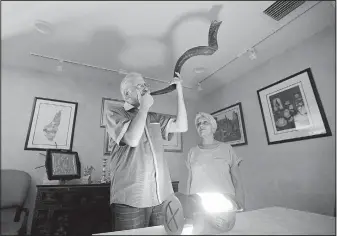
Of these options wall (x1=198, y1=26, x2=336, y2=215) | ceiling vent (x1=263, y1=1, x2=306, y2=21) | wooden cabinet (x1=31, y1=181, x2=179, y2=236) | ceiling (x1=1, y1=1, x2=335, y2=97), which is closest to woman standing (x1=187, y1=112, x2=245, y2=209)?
wall (x1=198, y1=26, x2=336, y2=215)

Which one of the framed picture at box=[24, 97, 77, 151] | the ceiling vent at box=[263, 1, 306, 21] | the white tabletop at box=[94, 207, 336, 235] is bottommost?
Answer: the white tabletop at box=[94, 207, 336, 235]

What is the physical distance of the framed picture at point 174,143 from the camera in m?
0.74

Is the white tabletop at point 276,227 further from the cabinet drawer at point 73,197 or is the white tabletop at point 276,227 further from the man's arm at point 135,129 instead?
the cabinet drawer at point 73,197

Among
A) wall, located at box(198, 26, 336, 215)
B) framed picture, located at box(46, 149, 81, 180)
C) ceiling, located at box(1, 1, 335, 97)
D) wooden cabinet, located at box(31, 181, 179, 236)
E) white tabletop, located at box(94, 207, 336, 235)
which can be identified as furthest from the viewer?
framed picture, located at box(46, 149, 81, 180)

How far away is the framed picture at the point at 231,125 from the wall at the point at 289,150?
0.03m

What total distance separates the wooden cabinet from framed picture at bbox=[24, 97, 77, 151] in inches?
16.1

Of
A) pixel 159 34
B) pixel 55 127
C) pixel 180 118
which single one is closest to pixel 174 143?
pixel 180 118

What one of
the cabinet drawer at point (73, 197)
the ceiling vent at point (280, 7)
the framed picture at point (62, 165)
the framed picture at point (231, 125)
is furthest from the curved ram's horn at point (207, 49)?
the framed picture at point (62, 165)

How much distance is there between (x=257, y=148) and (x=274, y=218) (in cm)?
56

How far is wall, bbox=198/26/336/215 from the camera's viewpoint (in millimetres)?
849

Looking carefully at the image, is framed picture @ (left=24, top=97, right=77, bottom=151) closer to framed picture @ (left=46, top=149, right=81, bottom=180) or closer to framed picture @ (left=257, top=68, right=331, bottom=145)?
framed picture @ (left=46, top=149, right=81, bottom=180)

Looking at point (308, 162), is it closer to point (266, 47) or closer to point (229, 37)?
point (266, 47)

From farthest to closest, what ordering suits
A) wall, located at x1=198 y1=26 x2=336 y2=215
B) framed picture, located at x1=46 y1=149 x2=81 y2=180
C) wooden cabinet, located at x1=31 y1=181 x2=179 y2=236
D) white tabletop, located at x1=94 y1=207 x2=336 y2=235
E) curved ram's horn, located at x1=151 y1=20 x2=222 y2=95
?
1. framed picture, located at x1=46 y1=149 x2=81 y2=180
2. wooden cabinet, located at x1=31 y1=181 x2=179 y2=236
3. wall, located at x1=198 y1=26 x2=336 y2=215
4. curved ram's horn, located at x1=151 y1=20 x2=222 y2=95
5. white tabletop, located at x1=94 y1=207 x2=336 y2=235

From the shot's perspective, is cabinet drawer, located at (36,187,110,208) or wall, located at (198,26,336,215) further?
cabinet drawer, located at (36,187,110,208)
